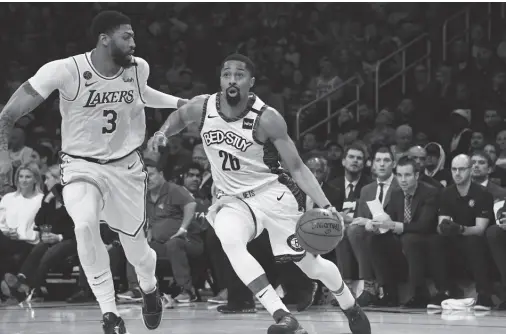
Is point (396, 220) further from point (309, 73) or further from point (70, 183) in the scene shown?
point (309, 73)

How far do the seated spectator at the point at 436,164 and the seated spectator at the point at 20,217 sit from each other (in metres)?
4.66

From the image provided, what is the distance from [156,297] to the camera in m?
7.99

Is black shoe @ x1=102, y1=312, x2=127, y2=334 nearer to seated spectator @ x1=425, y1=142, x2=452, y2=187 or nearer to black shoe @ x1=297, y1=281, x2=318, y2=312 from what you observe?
black shoe @ x1=297, y1=281, x2=318, y2=312

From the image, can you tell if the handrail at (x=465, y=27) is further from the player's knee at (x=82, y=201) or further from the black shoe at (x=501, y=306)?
the player's knee at (x=82, y=201)

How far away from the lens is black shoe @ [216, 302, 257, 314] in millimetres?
10062

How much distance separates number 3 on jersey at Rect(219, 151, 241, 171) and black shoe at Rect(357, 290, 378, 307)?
339 cm

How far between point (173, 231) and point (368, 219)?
7.81 feet

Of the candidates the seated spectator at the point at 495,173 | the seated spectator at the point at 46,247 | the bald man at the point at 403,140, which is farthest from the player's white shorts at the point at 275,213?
the bald man at the point at 403,140

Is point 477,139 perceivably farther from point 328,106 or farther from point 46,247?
point 46,247

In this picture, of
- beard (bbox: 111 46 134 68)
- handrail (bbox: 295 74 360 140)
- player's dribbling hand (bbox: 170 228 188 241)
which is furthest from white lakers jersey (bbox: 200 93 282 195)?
handrail (bbox: 295 74 360 140)

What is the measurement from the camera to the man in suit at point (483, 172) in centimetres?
1064

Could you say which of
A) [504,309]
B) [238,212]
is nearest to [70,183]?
[238,212]

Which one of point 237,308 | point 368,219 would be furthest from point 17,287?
point 368,219

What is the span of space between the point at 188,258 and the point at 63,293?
1827 millimetres
